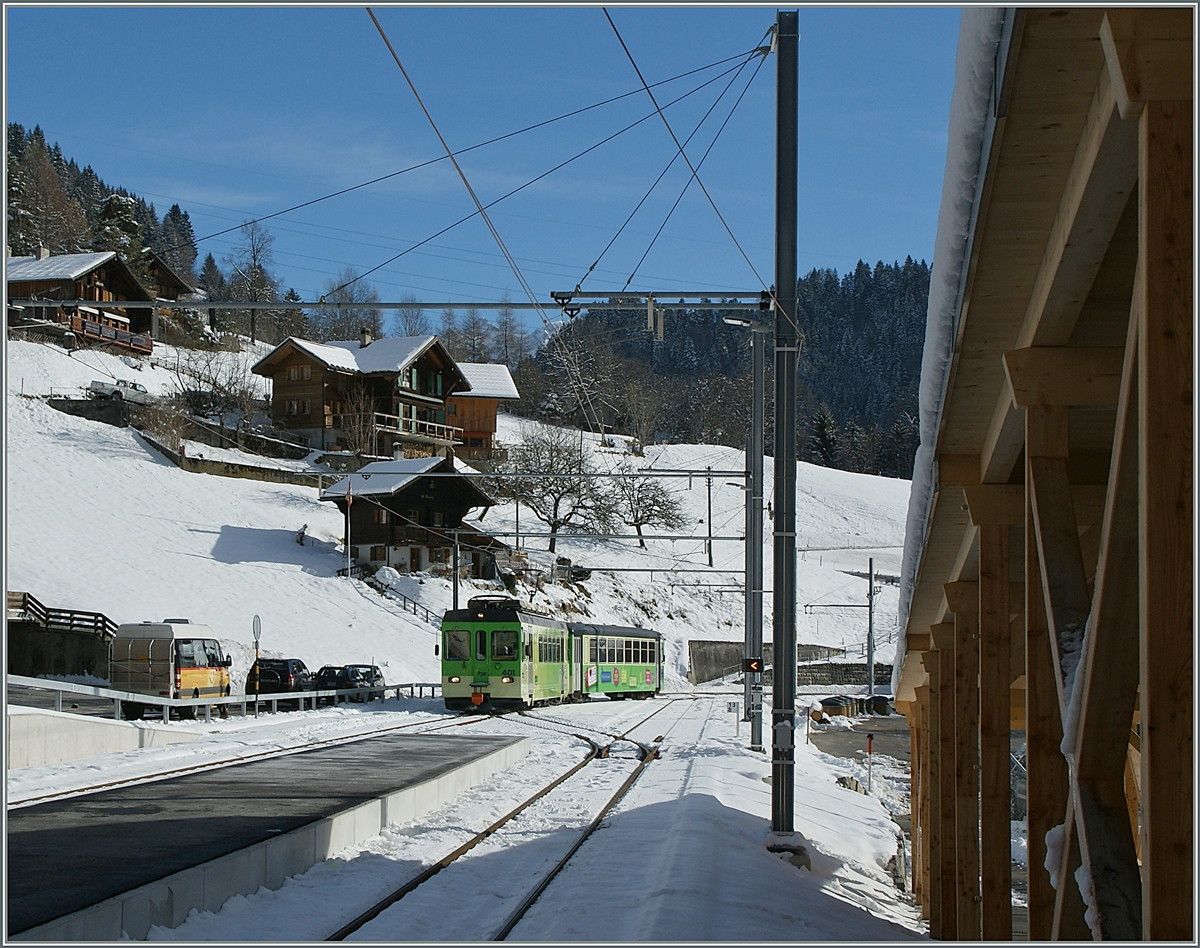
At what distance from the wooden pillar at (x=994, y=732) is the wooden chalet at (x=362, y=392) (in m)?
64.1

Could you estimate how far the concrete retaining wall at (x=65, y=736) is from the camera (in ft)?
56.4

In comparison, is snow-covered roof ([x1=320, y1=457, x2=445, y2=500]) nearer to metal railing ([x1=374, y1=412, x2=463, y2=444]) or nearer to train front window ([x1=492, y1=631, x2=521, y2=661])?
metal railing ([x1=374, y1=412, x2=463, y2=444])

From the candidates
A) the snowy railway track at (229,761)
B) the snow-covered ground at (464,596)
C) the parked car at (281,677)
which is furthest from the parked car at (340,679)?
the snowy railway track at (229,761)

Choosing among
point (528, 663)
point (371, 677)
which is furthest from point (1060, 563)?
point (371, 677)

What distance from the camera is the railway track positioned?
31.1 ft

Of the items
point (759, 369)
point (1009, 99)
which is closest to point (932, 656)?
point (759, 369)

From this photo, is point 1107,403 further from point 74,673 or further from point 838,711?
point 838,711

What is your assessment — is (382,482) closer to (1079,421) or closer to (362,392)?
(362,392)

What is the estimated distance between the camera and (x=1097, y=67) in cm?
491

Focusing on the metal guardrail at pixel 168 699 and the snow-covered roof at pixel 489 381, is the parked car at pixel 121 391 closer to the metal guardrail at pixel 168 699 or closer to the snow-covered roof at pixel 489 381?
the snow-covered roof at pixel 489 381

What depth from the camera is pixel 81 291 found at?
71688 millimetres

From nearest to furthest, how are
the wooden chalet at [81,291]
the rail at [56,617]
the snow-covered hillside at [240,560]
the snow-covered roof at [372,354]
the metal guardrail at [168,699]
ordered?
the metal guardrail at [168,699] < the rail at [56,617] < the snow-covered hillside at [240,560] < the wooden chalet at [81,291] < the snow-covered roof at [372,354]

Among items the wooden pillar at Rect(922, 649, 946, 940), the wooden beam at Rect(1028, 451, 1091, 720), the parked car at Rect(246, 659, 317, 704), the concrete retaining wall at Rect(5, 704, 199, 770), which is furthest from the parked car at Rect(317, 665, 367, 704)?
the wooden beam at Rect(1028, 451, 1091, 720)

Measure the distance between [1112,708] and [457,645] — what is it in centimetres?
3032
